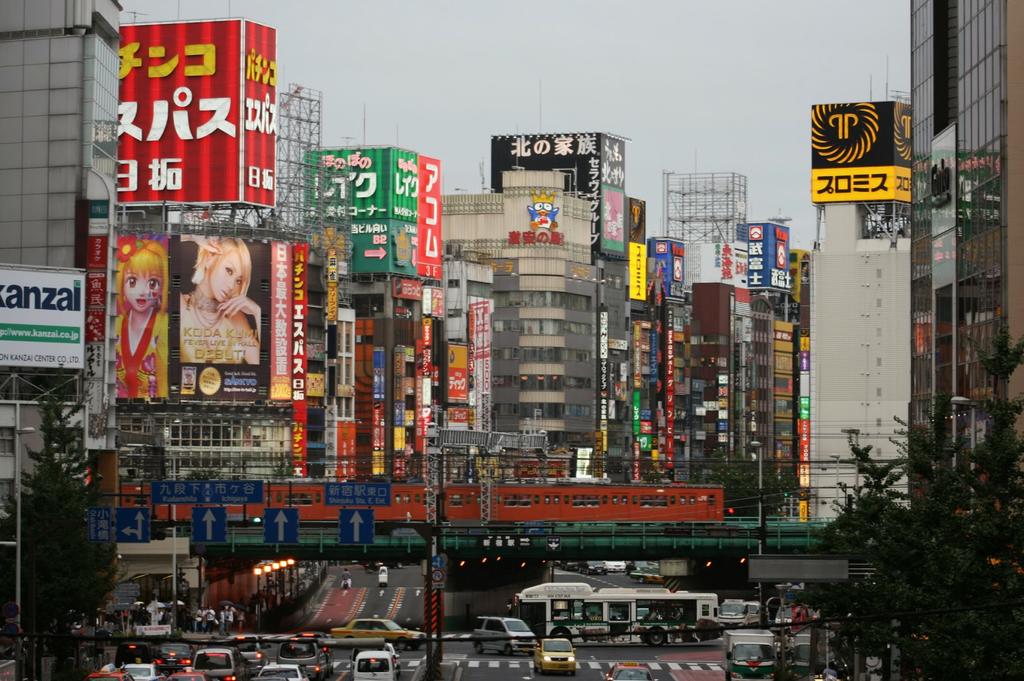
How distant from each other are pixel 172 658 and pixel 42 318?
2586 centimetres

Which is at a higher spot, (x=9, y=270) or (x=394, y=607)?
(x=9, y=270)

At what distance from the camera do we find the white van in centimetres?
6450

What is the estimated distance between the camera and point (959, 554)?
38.9 m

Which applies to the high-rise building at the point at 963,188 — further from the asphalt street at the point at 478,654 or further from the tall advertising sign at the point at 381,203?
the tall advertising sign at the point at 381,203

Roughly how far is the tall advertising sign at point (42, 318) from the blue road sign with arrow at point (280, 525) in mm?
19748

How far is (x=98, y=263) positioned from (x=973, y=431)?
148 ft

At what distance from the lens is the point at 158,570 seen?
98.2m

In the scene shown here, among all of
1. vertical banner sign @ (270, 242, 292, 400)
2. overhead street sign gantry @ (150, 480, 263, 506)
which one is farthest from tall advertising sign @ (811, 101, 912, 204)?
overhead street sign gantry @ (150, 480, 263, 506)

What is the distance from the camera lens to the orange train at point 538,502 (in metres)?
107

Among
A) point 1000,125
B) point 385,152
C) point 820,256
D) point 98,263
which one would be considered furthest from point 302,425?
point 1000,125

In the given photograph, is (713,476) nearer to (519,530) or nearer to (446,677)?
(519,530)

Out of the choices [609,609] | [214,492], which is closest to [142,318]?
[609,609]

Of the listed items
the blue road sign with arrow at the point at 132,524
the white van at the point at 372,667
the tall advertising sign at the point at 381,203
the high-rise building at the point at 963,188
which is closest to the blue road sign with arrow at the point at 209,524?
the blue road sign with arrow at the point at 132,524

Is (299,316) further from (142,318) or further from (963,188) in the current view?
(963,188)
